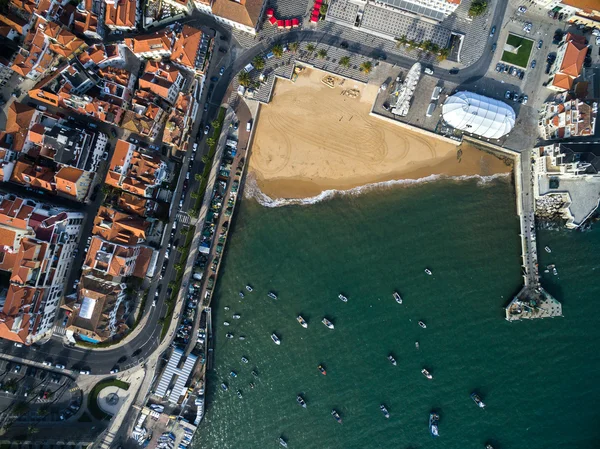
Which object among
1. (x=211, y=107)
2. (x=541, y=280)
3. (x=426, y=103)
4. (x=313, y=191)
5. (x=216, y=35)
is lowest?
(x=541, y=280)

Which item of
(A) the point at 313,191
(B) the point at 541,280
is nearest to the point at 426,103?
(A) the point at 313,191

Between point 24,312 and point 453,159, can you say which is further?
point 453,159

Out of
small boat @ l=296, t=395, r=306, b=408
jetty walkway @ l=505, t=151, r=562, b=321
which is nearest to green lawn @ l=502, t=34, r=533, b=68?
jetty walkway @ l=505, t=151, r=562, b=321

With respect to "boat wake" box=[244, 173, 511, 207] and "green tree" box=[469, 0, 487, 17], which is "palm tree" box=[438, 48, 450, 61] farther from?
"boat wake" box=[244, 173, 511, 207]

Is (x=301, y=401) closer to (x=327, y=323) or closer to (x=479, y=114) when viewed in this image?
(x=327, y=323)

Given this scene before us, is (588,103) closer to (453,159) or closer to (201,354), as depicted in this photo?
(453,159)

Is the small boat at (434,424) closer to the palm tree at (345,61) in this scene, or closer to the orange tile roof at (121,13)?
the palm tree at (345,61)
